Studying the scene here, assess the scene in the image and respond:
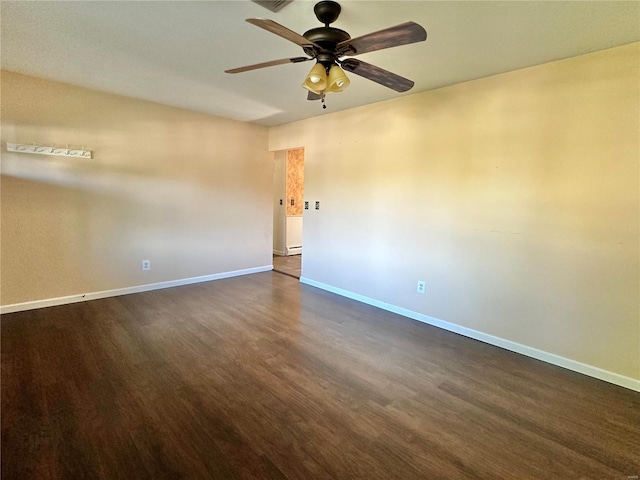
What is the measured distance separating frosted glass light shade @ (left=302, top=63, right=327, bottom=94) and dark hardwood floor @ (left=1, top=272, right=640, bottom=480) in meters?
2.02

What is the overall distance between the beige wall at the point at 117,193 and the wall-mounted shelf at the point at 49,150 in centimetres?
7

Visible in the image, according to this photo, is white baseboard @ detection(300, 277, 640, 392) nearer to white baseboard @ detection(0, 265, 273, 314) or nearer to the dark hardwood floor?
the dark hardwood floor

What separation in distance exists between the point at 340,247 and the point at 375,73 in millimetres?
2563

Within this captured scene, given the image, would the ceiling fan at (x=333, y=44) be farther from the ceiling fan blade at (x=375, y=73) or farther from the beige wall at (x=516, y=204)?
the beige wall at (x=516, y=204)

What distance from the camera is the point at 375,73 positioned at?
2.07 m

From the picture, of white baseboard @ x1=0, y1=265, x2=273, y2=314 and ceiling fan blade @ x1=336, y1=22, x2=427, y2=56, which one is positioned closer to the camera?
ceiling fan blade @ x1=336, y1=22, x2=427, y2=56

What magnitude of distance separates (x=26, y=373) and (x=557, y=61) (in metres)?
4.67

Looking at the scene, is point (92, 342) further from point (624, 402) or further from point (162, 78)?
point (624, 402)

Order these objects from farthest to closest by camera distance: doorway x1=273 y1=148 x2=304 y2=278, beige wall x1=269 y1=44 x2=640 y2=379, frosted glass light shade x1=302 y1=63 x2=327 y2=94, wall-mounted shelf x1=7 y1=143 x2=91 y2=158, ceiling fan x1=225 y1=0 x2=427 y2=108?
doorway x1=273 y1=148 x2=304 y2=278
wall-mounted shelf x1=7 y1=143 x2=91 y2=158
beige wall x1=269 y1=44 x2=640 y2=379
frosted glass light shade x1=302 y1=63 x2=327 y2=94
ceiling fan x1=225 y1=0 x2=427 y2=108

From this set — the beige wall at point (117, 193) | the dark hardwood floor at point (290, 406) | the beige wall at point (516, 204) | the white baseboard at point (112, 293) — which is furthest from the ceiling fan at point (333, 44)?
the white baseboard at point (112, 293)

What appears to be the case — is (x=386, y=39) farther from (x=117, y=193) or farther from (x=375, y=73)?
(x=117, y=193)

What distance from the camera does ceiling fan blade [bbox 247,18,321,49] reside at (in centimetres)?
146

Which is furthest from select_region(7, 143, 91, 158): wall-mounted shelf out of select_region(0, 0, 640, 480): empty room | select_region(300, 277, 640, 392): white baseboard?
select_region(300, 277, 640, 392): white baseboard

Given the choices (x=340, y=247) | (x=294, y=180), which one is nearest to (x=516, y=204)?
(x=340, y=247)
